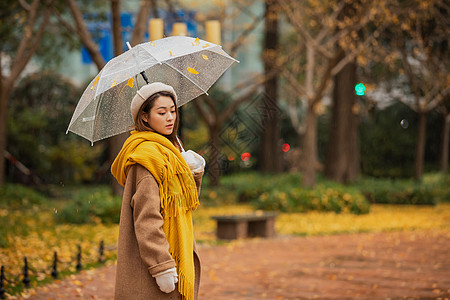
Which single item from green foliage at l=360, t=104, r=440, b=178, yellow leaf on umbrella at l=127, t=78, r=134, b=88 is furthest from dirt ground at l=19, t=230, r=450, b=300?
green foliage at l=360, t=104, r=440, b=178

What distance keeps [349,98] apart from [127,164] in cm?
1596

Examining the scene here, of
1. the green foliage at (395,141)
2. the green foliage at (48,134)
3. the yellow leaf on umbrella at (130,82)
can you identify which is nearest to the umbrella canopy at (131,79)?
the yellow leaf on umbrella at (130,82)

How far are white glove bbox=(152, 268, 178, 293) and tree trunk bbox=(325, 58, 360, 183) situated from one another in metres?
15.7

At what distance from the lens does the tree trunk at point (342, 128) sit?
731 inches

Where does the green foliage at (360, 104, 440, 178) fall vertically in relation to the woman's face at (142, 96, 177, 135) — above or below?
above

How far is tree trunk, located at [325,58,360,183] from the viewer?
18.6 m

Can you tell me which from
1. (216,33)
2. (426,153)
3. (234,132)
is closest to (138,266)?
(234,132)

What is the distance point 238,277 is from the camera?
26.2ft

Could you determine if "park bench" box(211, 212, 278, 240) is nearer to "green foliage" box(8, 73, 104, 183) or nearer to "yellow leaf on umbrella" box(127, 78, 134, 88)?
"yellow leaf on umbrella" box(127, 78, 134, 88)

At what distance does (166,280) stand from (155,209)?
37 cm

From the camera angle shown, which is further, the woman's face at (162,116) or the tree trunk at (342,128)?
the tree trunk at (342,128)

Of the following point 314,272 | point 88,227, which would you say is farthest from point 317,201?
point 314,272

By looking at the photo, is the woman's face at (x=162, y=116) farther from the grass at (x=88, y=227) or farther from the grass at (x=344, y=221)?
the grass at (x=344, y=221)

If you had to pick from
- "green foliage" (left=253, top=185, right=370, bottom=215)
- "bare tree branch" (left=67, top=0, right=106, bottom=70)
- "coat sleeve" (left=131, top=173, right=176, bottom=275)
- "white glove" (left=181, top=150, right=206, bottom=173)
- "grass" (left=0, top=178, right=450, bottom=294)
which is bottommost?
"grass" (left=0, top=178, right=450, bottom=294)
